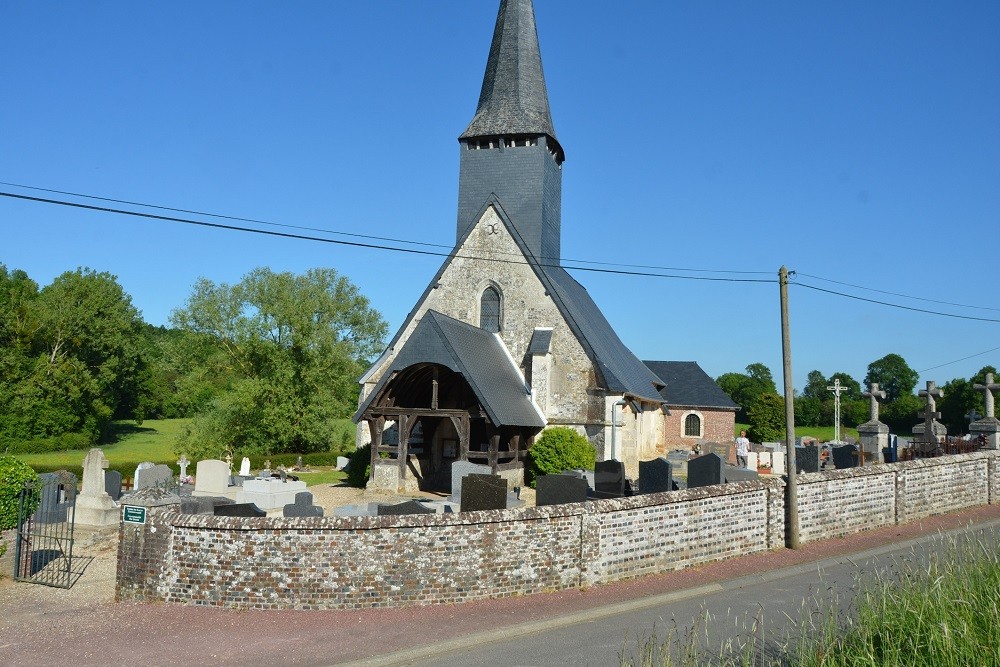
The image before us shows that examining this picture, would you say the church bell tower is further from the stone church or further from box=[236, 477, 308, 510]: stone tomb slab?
box=[236, 477, 308, 510]: stone tomb slab

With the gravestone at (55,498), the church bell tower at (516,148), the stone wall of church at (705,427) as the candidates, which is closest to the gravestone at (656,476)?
the gravestone at (55,498)

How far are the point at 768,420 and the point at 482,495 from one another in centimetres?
4467

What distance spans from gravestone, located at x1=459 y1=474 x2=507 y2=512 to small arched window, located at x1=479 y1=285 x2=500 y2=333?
14.5m

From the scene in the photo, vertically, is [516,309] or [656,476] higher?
[516,309]

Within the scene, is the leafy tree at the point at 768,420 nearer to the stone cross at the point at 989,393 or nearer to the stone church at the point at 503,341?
the stone church at the point at 503,341

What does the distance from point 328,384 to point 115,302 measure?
24.4m

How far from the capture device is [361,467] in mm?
23859

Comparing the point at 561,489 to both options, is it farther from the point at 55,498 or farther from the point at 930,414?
the point at 930,414

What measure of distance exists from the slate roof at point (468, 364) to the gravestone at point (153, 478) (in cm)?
568

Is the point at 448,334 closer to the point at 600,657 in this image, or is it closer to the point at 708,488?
the point at 708,488

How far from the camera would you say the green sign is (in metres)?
9.40

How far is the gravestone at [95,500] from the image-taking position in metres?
16.1

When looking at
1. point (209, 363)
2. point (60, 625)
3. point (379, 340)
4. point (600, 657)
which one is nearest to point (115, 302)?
point (209, 363)

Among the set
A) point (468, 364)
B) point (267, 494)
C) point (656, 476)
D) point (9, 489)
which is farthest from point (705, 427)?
point (9, 489)
